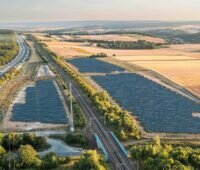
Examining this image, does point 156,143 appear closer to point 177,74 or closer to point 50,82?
point 50,82

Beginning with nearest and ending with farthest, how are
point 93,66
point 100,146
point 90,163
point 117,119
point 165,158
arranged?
point 90,163 → point 165,158 → point 100,146 → point 117,119 → point 93,66

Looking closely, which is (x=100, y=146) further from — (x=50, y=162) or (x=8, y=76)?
(x=8, y=76)

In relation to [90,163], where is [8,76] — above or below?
below

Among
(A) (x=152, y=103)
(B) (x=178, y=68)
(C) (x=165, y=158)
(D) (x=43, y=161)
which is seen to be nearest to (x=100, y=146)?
(D) (x=43, y=161)

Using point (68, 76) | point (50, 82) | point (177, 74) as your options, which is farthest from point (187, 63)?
point (50, 82)

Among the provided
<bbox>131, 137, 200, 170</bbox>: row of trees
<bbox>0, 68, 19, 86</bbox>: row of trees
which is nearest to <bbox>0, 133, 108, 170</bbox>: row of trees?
<bbox>131, 137, 200, 170</bbox>: row of trees

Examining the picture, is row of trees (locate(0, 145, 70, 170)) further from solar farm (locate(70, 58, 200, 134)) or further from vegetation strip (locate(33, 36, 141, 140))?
solar farm (locate(70, 58, 200, 134))
